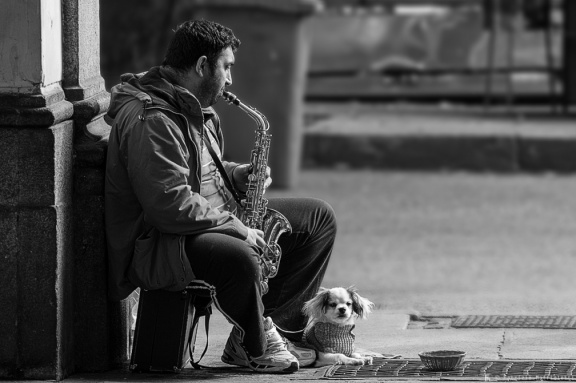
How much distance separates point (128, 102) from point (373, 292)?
320cm

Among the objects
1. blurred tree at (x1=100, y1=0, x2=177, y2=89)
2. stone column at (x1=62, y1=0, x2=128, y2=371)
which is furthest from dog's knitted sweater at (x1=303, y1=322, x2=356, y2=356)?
blurred tree at (x1=100, y1=0, x2=177, y2=89)

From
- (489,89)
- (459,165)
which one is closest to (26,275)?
(459,165)

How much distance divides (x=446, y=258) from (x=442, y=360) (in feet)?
13.7

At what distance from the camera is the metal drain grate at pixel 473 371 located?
15.4ft

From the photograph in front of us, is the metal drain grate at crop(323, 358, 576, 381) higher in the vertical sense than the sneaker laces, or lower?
lower

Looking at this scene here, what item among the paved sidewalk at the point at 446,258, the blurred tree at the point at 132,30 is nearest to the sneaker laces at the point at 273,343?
the paved sidewalk at the point at 446,258

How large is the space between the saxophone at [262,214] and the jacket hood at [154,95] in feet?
0.83

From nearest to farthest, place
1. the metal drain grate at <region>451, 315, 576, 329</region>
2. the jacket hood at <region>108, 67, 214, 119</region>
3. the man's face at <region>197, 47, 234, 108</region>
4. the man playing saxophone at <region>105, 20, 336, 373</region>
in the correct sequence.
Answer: the man playing saxophone at <region>105, 20, 336, 373</region>
the jacket hood at <region>108, 67, 214, 119</region>
the man's face at <region>197, 47, 234, 108</region>
the metal drain grate at <region>451, 315, 576, 329</region>

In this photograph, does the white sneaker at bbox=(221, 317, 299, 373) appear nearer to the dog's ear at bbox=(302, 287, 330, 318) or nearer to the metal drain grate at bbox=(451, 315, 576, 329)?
the dog's ear at bbox=(302, 287, 330, 318)

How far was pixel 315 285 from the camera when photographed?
5.16 m

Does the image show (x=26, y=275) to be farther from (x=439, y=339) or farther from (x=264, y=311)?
(x=439, y=339)

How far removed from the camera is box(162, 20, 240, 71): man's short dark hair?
4766 millimetres

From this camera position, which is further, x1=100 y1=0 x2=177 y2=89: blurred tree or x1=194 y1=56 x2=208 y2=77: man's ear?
x1=100 y1=0 x2=177 y2=89: blurred tree

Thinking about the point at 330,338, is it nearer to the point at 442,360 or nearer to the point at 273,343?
the point at 273,343
